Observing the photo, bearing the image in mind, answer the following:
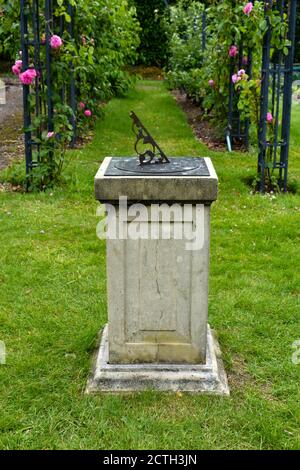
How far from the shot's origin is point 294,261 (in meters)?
4.70

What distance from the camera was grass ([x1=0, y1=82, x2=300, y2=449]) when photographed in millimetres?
2740

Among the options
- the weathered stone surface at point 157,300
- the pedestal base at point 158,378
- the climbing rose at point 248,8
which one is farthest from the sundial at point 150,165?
the climbing rose at point 248,8

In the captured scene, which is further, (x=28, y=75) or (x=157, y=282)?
(x=28, y=75)

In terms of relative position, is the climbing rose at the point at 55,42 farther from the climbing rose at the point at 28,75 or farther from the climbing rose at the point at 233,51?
the climbing rose at the point at 233,51

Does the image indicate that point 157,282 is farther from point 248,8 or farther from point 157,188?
point 248,8

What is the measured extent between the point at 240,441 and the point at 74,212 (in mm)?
3512

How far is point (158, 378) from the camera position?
3049 mm

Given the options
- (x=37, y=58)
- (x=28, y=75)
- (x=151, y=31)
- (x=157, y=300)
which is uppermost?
(x=151, y=31)

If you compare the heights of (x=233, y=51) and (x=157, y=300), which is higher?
(x=233, y=51)

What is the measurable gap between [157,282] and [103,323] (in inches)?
32.5

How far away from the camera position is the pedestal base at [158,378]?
3025 millimetres

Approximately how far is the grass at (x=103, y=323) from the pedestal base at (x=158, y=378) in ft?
0.18

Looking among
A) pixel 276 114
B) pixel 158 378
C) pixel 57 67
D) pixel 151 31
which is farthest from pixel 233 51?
pixel 151 31
